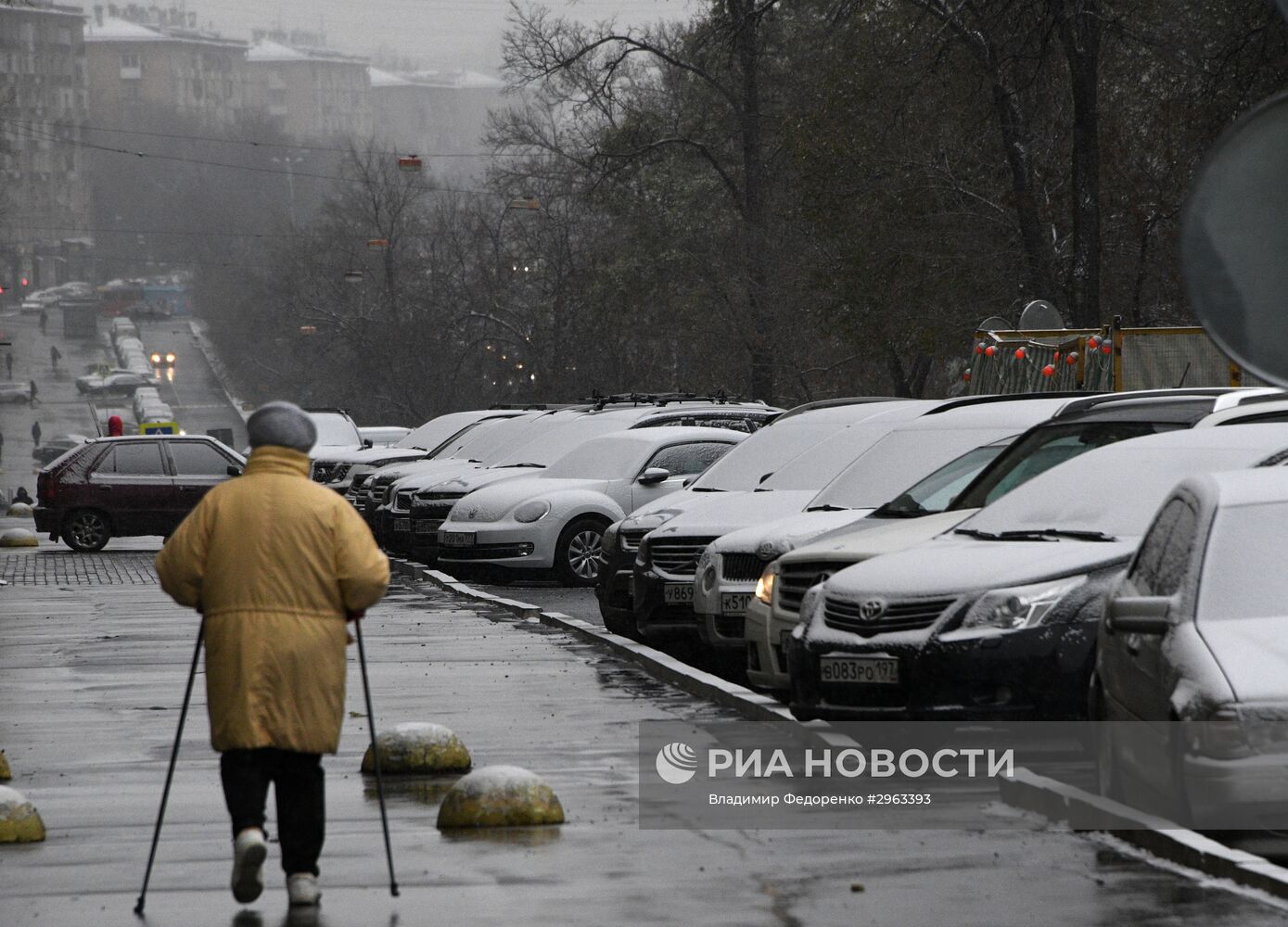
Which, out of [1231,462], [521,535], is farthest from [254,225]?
[1231,462]

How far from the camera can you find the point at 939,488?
12.9 m

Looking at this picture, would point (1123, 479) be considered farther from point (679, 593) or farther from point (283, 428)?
point (679, 593)

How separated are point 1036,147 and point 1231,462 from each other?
2907cm

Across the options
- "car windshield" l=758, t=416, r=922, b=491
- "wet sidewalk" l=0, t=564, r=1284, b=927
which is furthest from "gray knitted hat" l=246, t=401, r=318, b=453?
"car windshield" l=758, t=416, r=922, b=491

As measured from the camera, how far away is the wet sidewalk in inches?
273

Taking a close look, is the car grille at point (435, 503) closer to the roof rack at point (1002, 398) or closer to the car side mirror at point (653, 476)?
the car side mirror at point (653, 476)

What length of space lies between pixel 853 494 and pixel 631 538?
286 centimetres

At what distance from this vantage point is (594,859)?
7.84 m

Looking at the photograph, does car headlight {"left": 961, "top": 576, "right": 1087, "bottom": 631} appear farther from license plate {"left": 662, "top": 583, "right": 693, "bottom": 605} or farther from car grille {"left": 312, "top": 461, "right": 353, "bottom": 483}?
car grille {"left": 312, "top": 461, "right": 353, "bottom": 483}

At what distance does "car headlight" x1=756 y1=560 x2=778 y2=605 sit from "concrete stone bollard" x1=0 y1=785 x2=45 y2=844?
453 cm

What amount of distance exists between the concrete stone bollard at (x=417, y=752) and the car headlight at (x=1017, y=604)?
7.72 feet

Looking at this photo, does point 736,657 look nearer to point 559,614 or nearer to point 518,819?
point 559,614

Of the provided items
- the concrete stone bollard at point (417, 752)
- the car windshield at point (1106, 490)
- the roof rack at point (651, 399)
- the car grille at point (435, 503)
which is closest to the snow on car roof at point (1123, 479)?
the car windshield at point (1106, 490)

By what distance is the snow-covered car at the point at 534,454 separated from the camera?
25.8 metres
